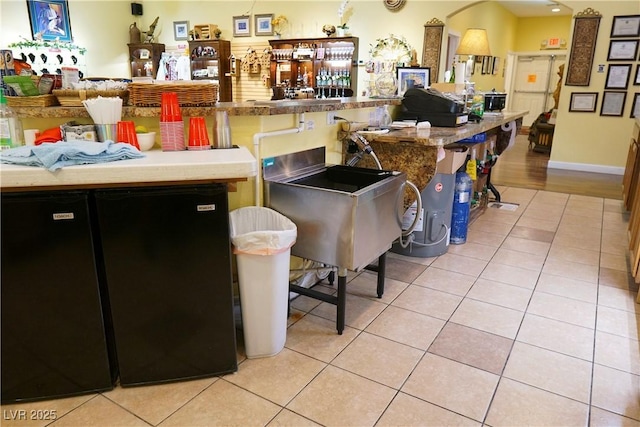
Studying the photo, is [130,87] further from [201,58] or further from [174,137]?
[201,58]

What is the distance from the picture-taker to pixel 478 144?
400cm

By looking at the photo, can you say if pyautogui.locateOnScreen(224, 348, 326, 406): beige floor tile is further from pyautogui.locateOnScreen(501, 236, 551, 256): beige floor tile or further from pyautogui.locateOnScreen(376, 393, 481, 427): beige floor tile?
pyautogui.locateOnScreen(501, 236, 551, 256): beige floor tile

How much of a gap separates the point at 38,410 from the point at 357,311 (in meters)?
1.57

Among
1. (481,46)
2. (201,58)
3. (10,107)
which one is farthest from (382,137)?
(201,58)

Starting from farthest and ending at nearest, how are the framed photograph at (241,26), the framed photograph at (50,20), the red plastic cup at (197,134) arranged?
the framed photograph at (241,26), the framed photograph at (50,20), the red plastic cup at (197,134)

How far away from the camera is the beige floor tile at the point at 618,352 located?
6.79ft

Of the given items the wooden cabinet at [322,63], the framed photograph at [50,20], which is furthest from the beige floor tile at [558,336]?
the framed photograph at [50,20]

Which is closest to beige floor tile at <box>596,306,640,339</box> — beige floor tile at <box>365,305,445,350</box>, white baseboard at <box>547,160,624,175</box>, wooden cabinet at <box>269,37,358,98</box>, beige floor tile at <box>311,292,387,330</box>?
beige floor tile at <box>365,305,445,350</box>

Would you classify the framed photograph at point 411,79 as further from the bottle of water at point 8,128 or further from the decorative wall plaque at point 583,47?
the decorative wall plaque at point 583,47

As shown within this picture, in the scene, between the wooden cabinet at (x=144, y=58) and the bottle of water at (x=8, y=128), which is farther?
the wooden cabinet at (x=144, y=58)

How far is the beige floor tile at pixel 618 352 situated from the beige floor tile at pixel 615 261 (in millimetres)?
1102

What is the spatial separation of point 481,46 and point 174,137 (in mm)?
4808

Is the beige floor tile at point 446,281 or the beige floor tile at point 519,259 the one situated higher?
the beige floor tile at point 519,259

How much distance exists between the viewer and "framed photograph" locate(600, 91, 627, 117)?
6398 mm
